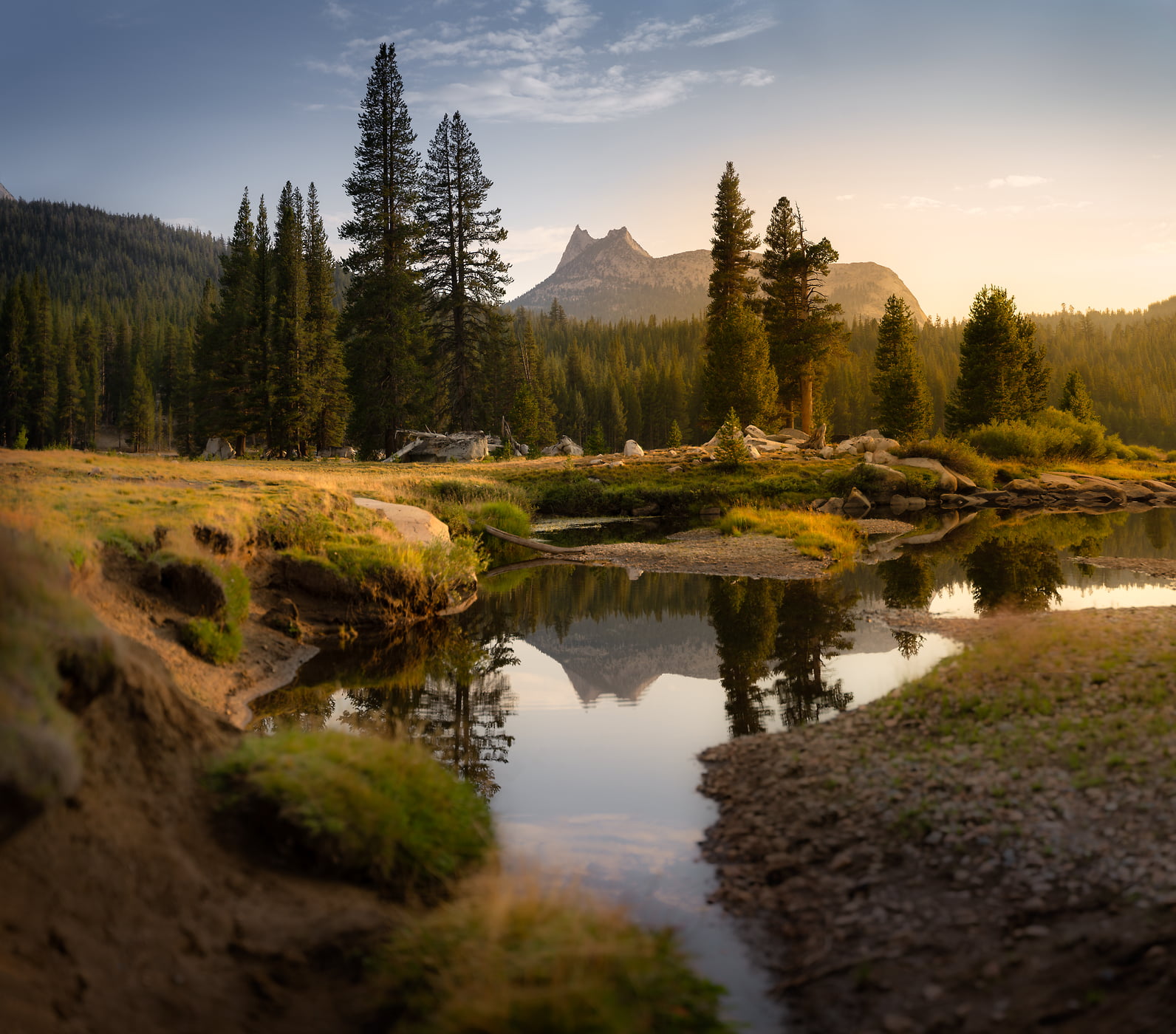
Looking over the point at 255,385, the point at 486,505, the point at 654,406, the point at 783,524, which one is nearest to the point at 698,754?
the point at 486,505

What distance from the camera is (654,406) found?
104625mm

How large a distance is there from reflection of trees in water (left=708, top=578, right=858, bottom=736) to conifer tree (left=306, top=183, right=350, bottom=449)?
37.6 metres

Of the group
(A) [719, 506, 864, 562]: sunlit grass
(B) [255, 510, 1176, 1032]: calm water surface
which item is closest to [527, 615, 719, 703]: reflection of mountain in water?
(B) [255, 510, 1176, 1032]: calm water surface

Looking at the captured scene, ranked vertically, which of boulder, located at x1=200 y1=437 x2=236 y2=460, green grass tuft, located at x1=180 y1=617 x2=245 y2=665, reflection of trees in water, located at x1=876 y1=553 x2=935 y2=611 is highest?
boulder, located at x1=200 y1=437 x2=236 y2=460

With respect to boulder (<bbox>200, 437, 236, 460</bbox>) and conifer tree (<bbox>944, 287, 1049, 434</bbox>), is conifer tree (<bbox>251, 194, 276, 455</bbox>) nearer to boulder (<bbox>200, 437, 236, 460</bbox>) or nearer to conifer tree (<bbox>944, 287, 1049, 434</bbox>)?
boulder (<bbox>200, 437, 236, 460</bbox>)

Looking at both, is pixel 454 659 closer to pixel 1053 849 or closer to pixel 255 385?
pixel 1053 849

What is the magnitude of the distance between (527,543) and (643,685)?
12.7 meters

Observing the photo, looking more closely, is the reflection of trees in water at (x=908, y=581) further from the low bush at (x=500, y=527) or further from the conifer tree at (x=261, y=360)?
the conifer tree at (x=261, y=360)

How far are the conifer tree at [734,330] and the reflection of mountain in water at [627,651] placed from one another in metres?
37.6

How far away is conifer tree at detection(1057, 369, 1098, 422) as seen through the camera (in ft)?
195

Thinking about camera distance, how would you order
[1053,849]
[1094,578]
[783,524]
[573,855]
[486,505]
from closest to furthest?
[1053,849] → [573,855] → [1094,578] → [486,505] → [783,524]

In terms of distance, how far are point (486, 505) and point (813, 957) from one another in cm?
2239

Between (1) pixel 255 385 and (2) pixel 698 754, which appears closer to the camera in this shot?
(2) pixel 698 754

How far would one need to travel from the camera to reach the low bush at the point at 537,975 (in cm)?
400
